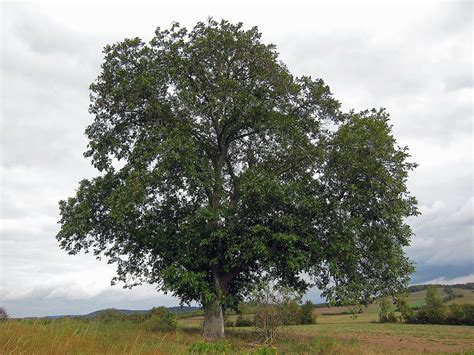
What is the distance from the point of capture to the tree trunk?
24922 mm

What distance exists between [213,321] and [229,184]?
29.7 feet

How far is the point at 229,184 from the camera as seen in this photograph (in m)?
28.7

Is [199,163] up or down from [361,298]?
up

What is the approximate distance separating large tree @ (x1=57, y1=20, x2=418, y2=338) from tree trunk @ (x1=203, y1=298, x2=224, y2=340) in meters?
0.06

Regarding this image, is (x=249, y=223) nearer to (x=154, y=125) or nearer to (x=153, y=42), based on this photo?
(x=154, y=125)

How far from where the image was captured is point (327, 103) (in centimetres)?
2756

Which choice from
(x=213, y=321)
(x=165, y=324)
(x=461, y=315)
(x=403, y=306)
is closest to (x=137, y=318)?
(x=165, y=324)

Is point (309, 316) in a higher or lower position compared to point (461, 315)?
higher

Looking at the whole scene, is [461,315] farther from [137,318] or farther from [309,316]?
[137,318]

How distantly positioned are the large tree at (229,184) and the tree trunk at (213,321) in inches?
2.5

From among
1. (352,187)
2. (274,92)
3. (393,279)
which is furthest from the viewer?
(274,92)

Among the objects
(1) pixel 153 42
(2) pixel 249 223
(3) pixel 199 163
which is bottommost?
(2) pixel 249 223

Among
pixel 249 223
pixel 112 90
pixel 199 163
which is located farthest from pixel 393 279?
pixel 112 90

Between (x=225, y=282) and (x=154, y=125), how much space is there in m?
10.9
